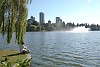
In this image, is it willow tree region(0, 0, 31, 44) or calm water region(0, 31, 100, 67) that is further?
calm water region(0, 31, 100, 67)

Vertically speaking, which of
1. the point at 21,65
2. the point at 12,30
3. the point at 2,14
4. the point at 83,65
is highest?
the point at 2,14

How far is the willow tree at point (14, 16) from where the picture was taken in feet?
60.2

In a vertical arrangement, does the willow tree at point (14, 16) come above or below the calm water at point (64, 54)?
above

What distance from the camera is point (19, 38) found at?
1991cm

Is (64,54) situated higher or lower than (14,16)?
lower

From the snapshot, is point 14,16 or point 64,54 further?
point 64,54

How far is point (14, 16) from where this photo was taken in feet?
61.0

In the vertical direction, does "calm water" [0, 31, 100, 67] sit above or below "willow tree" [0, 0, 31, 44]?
below

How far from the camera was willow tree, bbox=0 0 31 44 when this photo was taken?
18344 millimetres

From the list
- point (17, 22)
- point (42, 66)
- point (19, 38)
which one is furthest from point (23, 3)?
point (42, 66)

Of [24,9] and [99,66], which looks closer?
[24,9]

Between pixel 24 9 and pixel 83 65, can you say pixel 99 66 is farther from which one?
pixel 24 9

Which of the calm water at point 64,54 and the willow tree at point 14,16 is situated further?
the calm water at point 64,54

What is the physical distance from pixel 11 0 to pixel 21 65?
9.93m
